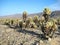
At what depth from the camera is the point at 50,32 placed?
2075cm

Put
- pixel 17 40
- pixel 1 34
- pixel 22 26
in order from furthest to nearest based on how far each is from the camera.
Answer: pixel 22 26
pixel 1 34
pixel 17 40

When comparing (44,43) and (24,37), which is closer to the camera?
(44,43)

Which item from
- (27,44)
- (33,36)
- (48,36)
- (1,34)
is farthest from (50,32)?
(1,34)

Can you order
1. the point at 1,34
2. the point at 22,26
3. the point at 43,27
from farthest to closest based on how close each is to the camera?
the point at 22,26 < the point at 1,34 < the point at 43,27

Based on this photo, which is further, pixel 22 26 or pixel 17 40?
pixel 22 26

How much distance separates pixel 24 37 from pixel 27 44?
8.22ft

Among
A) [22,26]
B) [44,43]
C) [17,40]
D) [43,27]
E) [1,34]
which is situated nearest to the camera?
[44,43]

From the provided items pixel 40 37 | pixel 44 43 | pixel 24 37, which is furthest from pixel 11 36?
pixel 44 43

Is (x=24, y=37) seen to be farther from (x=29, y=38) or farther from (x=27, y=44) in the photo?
(x=27, y=44)

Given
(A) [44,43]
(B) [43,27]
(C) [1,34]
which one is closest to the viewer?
(A) [44,43]

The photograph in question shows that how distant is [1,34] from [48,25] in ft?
22.9

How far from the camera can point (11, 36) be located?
70.9ft

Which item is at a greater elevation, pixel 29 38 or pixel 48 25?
pixel 48 25

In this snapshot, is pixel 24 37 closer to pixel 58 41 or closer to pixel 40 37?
pixel 40 37
